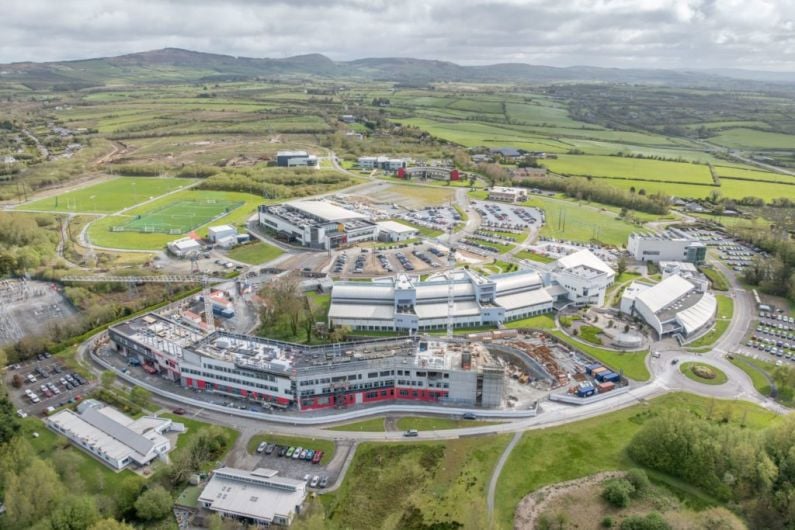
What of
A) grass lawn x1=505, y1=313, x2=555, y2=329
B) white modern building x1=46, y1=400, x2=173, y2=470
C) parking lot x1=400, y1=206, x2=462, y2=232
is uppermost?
parking lot x1=400, y1=206, x2=462, y2=232

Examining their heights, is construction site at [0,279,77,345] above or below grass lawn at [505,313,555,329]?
above

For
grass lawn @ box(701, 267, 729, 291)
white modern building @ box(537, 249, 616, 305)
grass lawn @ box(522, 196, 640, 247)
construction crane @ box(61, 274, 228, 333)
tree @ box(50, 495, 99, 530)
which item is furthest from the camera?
grass lawn @ box(522, 196, 640, 247)

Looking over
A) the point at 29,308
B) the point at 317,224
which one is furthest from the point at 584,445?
the point at 29,308

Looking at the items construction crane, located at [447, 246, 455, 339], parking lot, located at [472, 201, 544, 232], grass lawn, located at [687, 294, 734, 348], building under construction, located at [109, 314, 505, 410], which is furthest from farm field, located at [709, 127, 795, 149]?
building under construction, located at [109, 314, 505, 410]

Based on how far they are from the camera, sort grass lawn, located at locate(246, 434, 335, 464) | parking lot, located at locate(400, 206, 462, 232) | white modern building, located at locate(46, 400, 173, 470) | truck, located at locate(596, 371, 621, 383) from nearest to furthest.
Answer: white modern building, located at locate(46, 400, 173, 470)
grass lawn, located at locate(246, 434, 335, 464)
truck, located at locate(596, 371, 621, 383)
parking lot, located at locate(400, 206, 462, 232)

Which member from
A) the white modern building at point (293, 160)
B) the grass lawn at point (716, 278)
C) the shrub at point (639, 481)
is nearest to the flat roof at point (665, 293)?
the grass lawn at point (716, 278)

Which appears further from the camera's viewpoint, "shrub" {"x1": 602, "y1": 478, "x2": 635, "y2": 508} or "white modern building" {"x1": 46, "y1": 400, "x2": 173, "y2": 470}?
"white modern building" {"x1": 46, "y1": 400, "x2": 173, "y2": 470}

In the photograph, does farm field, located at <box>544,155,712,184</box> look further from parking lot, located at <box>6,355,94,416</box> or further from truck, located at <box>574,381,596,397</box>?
parking lot, located at <box>6,355,94,416</box>

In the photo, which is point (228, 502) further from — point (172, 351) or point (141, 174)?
point (141, 174)
